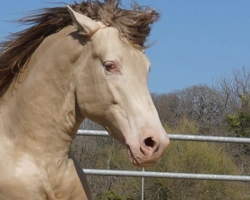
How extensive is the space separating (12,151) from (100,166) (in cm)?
721

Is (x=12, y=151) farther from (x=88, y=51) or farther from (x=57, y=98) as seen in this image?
(x=88, y=51)

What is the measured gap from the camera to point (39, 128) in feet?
11.1

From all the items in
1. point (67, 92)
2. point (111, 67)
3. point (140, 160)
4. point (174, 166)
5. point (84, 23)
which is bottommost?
point (174, 166)

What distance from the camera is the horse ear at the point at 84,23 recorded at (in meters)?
3.30

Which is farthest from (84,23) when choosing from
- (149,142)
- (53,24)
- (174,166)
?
(174,166)

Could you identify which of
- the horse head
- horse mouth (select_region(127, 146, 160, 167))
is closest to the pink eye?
the horse head

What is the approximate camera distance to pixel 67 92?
3.38m

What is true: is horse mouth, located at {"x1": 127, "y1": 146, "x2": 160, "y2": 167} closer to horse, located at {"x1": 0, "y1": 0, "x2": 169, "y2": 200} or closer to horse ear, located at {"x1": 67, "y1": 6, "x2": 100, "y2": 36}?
horse, located at {"x1": 0, "y1": 0, "x2": 169, "y2": 200}

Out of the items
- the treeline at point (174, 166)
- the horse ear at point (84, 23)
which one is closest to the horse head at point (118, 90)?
the horse ear at point (84, 23)

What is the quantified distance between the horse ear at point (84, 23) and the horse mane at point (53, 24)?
0.23 feet

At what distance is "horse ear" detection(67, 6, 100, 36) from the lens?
10.8 ft

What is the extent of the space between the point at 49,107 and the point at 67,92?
0.13 m

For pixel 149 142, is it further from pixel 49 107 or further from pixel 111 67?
pixel 49 107

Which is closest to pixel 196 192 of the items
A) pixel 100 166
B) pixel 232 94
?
pixel 100 166
